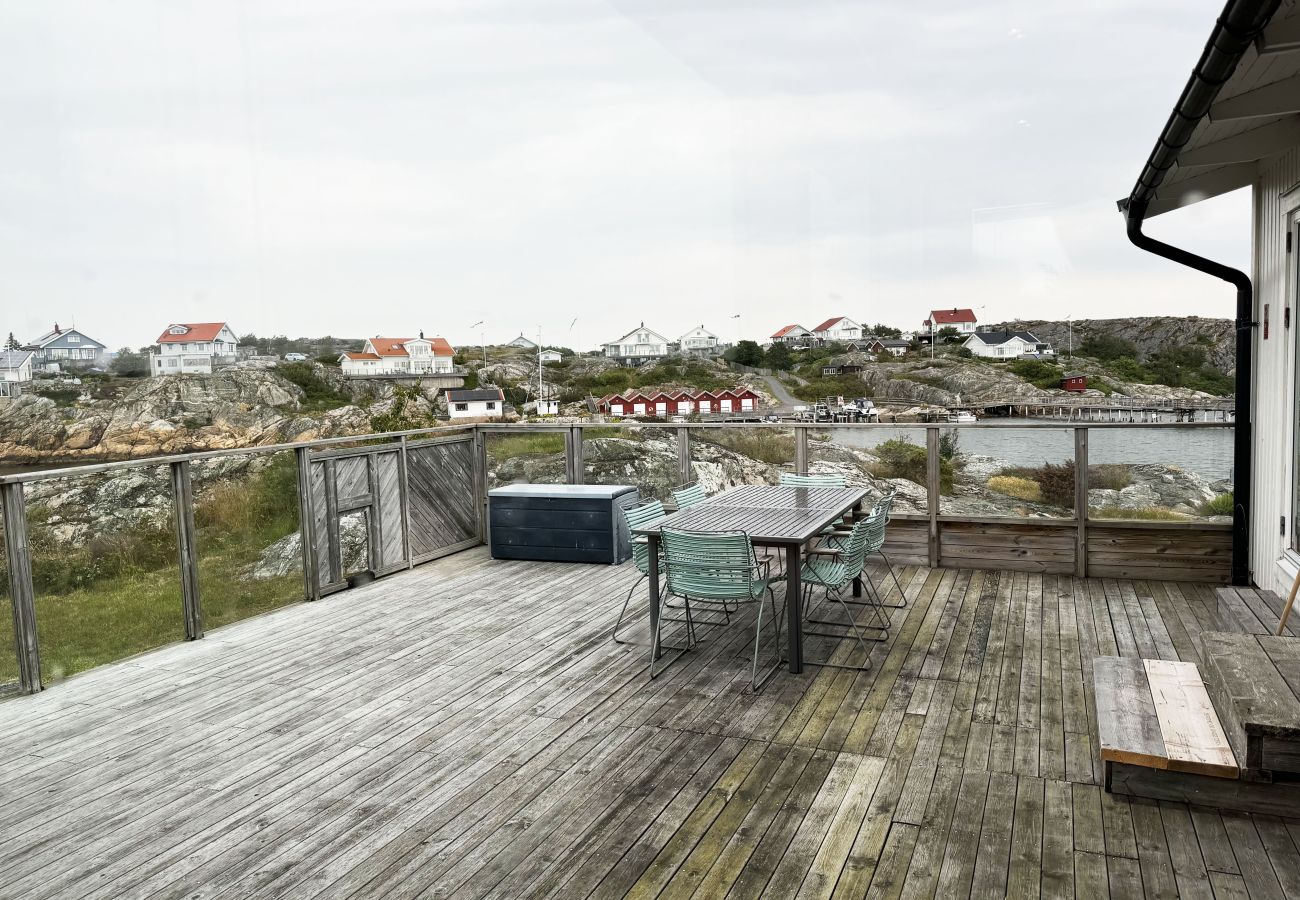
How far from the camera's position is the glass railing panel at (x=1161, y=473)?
6.14 meters

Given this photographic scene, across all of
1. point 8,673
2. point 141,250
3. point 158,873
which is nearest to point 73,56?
point 141,250

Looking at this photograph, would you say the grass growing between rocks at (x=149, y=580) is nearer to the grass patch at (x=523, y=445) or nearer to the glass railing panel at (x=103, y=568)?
the glass railing panel at (x=103, y=568)

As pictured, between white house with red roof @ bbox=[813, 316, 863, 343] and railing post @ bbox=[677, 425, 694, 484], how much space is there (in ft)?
18.1

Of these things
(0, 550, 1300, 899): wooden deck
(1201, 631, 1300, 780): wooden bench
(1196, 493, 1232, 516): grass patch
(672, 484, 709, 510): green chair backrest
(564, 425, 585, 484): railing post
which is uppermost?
(564, 425, 585, 484): railing post

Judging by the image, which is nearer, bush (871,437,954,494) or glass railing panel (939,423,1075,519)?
glass railing panel (939,423,1075,519)

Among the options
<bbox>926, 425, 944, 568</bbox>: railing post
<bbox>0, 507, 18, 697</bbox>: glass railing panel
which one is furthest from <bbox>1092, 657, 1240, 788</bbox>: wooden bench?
<bbox>0, 507, 18, 697</bbox>: glass railing panel

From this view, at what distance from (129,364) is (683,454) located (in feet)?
33.9

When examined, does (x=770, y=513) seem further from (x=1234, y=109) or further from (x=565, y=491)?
(x=1234, y=109)

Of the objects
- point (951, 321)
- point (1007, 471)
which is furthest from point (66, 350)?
point (1007, 471)

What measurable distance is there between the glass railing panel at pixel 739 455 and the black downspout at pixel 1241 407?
3168mm

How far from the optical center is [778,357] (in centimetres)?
1234

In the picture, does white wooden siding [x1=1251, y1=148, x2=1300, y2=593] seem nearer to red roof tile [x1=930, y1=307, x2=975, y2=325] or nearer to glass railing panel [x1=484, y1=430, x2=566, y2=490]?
glass railing panel [x1=484, y1=430, x2=566, y2=490]

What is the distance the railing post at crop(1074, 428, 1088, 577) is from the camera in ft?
21.4

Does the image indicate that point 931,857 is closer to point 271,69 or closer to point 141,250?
point 141,250
